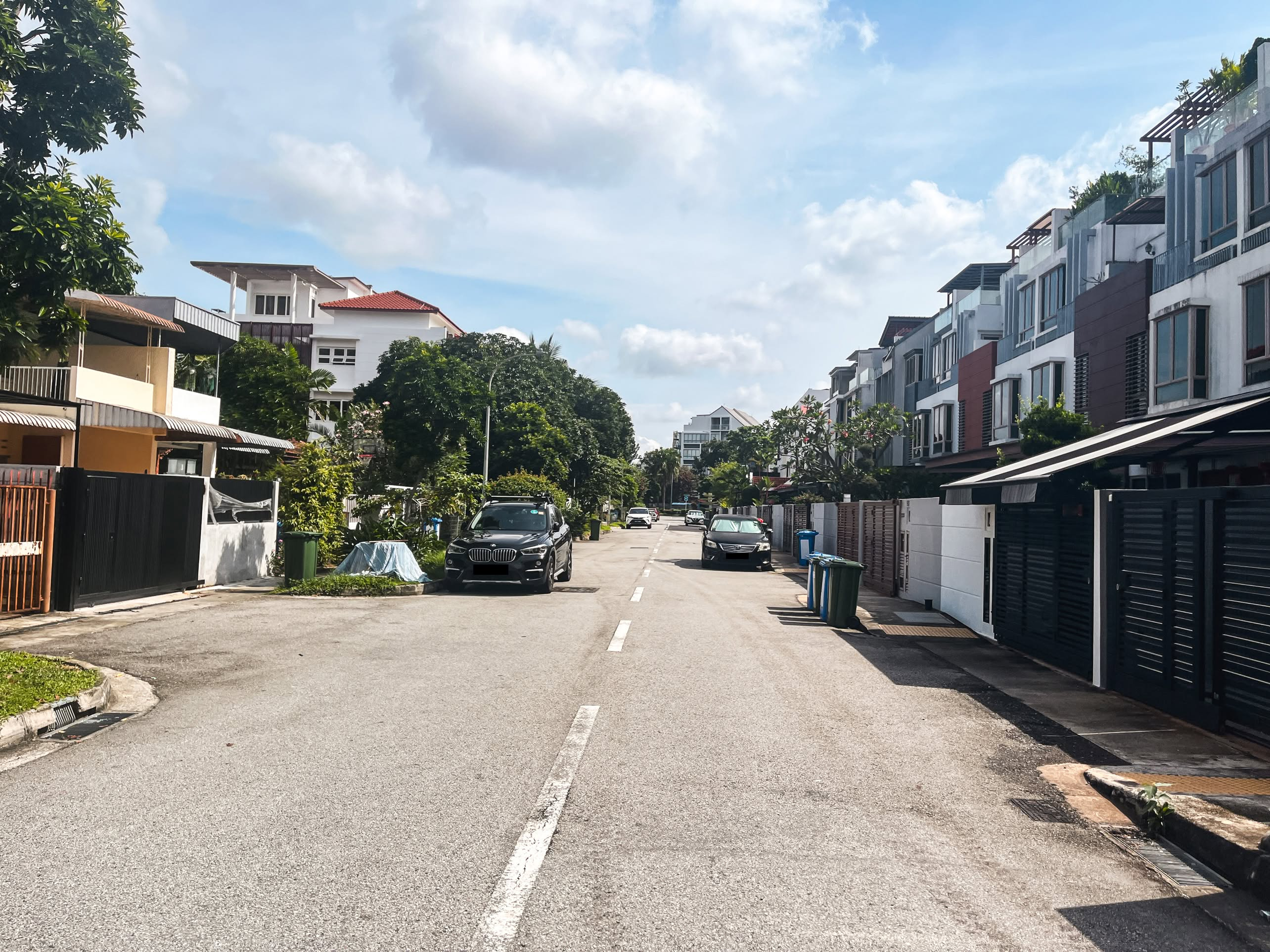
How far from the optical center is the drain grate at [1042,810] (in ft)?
17.0

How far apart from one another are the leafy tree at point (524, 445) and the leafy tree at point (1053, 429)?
29.8m

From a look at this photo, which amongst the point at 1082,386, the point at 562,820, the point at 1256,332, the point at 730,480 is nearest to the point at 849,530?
the point at 1082,386

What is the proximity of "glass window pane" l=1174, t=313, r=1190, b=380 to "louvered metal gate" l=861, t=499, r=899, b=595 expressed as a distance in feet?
20.9

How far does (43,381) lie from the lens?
22609 mm

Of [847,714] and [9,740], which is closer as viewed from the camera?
[9,740]

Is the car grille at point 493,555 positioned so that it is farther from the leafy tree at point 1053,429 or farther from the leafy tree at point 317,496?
the leafy tree at point 1053,429

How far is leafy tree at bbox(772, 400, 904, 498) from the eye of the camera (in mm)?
36312

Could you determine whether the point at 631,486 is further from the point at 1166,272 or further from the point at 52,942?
the point at 52,942

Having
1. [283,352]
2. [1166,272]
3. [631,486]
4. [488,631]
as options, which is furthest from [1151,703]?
[631,486]

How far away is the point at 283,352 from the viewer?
47.2 m

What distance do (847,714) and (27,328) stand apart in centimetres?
1477

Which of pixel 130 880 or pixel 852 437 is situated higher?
pixel 852 437

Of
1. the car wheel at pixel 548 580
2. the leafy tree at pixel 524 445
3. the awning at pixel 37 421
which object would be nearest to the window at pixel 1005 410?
the car wheel at pixel 548 580

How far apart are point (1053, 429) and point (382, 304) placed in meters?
51.5
